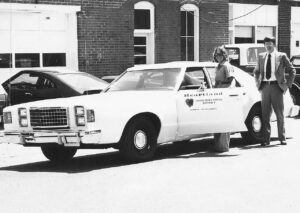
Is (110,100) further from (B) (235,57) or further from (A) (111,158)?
(B) (235,57)

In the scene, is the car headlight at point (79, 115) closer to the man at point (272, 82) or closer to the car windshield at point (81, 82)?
the man at point (272, 82)

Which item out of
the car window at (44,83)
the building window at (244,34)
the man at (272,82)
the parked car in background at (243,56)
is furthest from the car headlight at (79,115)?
the building window at (244,34)

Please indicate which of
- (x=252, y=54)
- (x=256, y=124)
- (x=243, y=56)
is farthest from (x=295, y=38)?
(x=256, y=124)

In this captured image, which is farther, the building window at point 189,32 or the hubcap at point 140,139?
the building window at point 189,32

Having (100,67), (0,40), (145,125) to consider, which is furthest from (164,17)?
(145,125)

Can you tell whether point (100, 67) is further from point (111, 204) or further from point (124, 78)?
point (111, 204)

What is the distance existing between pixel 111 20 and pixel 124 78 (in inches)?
390

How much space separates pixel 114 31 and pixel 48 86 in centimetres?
654

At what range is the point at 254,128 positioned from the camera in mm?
11836

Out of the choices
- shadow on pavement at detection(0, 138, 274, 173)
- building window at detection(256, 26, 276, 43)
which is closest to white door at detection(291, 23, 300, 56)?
building window at detection(256, 26, 276, 43)

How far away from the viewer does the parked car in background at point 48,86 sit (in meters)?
14.3

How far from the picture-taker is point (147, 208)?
6.59m

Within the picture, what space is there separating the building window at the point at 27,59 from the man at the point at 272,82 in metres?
9.24

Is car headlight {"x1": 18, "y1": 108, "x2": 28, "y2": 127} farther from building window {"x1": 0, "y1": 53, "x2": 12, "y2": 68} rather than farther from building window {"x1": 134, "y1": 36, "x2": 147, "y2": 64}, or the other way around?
building window {"x1": 134, "y1": 36, "x2": 147, "y2": 64}
